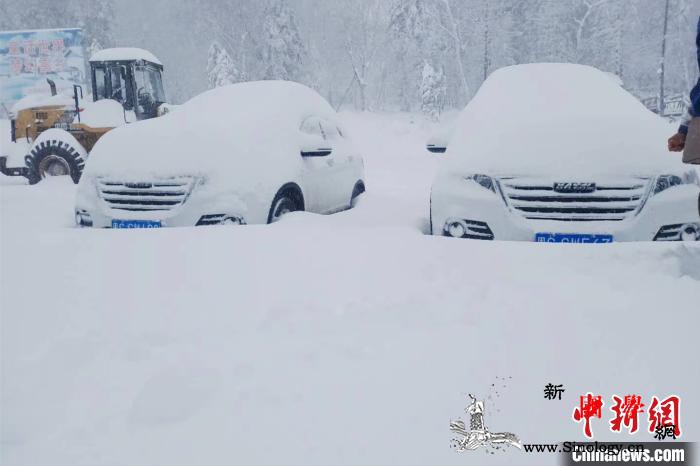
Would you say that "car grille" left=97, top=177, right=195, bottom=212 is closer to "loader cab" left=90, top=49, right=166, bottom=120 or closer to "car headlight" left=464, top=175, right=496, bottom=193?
"car headlight" left=464, top=175, right=496, bottom=193

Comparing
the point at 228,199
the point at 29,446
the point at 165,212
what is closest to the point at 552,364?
the point at 29,446

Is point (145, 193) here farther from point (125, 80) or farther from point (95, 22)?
point (95, 22)

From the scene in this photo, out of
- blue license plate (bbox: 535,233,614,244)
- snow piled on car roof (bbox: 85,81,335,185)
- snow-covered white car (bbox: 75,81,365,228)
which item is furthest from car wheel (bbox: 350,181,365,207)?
blue license plate (bbox: 535,233,614,244)

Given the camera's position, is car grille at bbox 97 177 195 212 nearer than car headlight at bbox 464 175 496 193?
No

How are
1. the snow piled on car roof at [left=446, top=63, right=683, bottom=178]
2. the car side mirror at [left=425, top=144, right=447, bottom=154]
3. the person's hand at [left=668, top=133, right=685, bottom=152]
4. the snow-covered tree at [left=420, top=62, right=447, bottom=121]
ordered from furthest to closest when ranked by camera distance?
the snow-covered tree at [left=420, top=62, right=447, bottom=121]
the car side mirror at [left=425, top=144, right=447, bottom=154]
the snow piled on car roof at [left=446, top=63, right=683, bottom=178]
the person's hand at [left=668, top=133, right=685, bottom=152]

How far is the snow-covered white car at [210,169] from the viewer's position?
427cm

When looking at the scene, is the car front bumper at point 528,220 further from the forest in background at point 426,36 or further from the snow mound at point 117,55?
the forest in background at point 426,36

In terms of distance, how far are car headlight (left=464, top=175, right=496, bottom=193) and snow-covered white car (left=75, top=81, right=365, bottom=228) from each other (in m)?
1.64

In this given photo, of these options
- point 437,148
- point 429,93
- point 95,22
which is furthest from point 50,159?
point 95,22

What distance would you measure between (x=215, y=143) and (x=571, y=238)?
299 centimetres

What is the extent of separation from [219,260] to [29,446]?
1.60m

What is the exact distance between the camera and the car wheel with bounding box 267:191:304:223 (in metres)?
4.40

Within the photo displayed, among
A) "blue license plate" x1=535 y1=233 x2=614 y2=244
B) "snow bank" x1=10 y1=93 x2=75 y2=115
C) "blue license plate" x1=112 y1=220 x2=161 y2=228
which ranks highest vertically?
"snow bank" x1=10 y1=93 x2=75 y2=115

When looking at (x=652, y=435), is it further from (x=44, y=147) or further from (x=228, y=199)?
(x=44, y=147)
